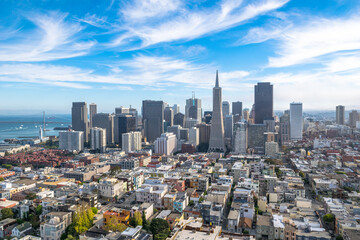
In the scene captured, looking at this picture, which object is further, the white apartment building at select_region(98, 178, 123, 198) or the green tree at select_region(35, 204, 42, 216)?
the white apartment building at select_region(98, 178, 123, 198)

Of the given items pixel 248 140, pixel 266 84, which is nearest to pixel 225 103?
pixel 266 84

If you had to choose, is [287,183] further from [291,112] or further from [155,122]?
[291,112]

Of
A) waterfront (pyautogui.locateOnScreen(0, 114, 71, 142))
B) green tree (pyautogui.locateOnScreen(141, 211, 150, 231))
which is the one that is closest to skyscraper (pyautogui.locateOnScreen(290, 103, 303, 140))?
green tree (pyautogui.locateOnScreen(141, 211, 150, 231))

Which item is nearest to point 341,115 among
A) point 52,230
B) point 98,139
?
point 98,139

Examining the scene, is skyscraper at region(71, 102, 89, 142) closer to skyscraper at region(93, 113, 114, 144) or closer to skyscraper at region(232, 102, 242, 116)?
skyscraper at region(93, 113, 114, 144)

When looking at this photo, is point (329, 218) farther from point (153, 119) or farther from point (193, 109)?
point (193, 109)

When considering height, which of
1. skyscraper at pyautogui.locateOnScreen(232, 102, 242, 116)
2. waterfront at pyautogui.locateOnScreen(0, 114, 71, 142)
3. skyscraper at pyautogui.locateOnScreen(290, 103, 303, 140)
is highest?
skyscraper at pyautogui.locateOnScreen(232, 102, 242, 116)
